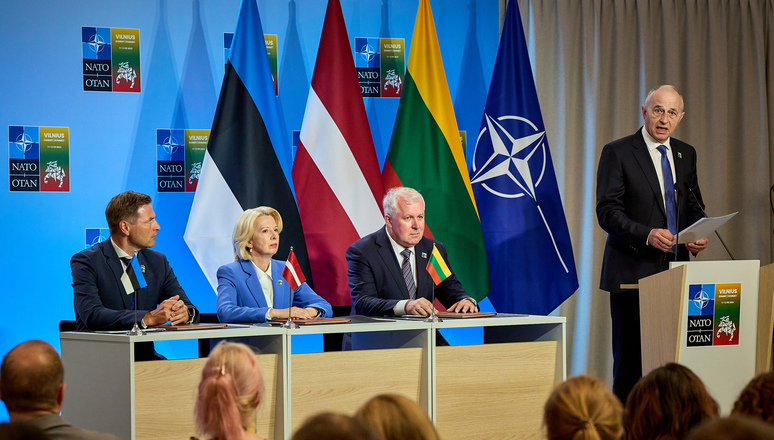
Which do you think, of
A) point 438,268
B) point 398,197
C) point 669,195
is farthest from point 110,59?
point 669,195

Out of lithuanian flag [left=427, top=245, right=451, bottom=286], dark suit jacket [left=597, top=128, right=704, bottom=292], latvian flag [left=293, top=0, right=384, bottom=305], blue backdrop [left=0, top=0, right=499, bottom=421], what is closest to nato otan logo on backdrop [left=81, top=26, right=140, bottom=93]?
blue backdrop [left=0, top=0, right=499, bottom=421]

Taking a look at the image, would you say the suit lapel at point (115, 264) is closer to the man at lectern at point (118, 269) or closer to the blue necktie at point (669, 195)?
the man at lectern at point (118, 269)

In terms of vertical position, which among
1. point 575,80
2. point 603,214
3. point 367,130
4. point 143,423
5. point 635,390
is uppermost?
point 575,80

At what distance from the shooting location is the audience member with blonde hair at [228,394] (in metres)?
2.22

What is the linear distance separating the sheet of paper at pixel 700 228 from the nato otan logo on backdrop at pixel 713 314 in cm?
29

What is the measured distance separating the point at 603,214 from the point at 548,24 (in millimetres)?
2479

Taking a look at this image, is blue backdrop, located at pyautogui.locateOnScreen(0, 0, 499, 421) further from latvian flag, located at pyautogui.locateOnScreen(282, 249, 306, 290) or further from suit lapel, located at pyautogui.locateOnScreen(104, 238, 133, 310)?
latvian flag, located at pyautogui.locateOnScreen(282, 249, 306, 290)

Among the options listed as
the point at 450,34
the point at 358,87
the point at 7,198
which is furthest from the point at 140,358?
the point at 450,34

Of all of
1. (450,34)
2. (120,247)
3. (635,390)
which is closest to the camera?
(635,390)

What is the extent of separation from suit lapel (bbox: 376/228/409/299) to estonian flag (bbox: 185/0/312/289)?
0.73 metres

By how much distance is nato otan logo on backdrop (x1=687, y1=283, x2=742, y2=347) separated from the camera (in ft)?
13.1

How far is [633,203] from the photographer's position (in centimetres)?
485

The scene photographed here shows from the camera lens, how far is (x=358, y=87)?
5.89m

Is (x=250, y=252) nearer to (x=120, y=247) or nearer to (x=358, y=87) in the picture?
(x=120, y=247)
